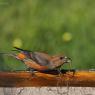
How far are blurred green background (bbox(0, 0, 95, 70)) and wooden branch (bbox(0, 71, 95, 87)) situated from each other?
354 mm

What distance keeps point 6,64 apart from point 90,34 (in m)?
0.54

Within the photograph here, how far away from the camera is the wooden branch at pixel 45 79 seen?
8.07 feet

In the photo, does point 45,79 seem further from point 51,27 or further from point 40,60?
point 51,27

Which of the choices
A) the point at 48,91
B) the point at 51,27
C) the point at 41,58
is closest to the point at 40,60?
the point at 41,58

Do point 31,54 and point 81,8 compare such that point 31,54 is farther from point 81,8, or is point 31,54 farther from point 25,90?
point 81,8

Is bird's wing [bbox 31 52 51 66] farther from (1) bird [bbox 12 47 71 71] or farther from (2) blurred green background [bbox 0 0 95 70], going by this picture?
(2) blurred green background [bbox 0 0 95 70]

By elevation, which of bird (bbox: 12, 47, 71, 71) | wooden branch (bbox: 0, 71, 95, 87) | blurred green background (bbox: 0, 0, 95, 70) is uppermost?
blurred green background (bbox: 0, 0, 95, 70)

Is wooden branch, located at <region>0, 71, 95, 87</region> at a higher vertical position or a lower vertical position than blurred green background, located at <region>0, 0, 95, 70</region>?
lower

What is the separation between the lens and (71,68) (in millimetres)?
2650

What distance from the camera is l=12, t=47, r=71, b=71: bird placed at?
240 cm

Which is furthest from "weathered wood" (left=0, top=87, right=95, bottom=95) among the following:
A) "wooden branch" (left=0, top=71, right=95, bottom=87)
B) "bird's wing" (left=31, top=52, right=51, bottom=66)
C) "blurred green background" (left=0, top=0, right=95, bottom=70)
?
"blurred green background" (left=0, top=0, right=95, bottom=70)

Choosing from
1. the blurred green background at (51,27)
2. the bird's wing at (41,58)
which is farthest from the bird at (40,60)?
the blurred green background at (51,27)

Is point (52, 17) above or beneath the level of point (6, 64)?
above

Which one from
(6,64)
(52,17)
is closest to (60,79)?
(6,64)
